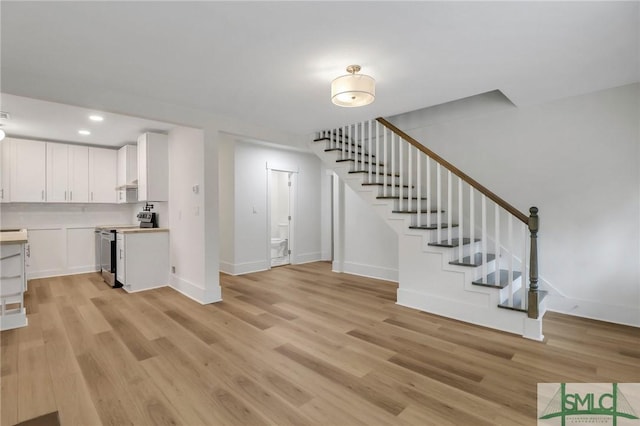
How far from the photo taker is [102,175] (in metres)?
5.71

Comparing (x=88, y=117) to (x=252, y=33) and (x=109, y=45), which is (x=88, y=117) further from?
(x=252, y=33)

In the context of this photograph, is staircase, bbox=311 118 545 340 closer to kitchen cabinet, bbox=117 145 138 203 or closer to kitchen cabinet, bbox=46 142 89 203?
kitchen cabinet, bbox=117 145 138 203

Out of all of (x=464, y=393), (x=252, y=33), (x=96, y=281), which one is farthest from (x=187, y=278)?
(x=464, y=393)

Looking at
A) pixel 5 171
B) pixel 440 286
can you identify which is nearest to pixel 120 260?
pixel 5 171

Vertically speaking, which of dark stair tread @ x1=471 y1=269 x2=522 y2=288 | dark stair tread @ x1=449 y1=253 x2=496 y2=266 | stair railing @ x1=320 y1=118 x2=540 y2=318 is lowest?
dark stair tread @ x1=471 y1=269 x2=522 y2=288

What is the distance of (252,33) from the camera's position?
2.06 meters

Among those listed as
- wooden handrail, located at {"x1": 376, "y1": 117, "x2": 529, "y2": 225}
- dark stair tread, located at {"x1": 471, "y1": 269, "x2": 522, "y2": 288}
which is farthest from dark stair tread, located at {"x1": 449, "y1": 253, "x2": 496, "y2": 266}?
wooden handrail, located at {"x1": 376, "y1": 117, "x2": 529, "y2": 225}

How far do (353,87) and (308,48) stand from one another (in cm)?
47

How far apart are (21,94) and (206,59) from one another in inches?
69.0

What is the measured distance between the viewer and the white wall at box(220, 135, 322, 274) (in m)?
5.48

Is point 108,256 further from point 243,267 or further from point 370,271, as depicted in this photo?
point 370,271

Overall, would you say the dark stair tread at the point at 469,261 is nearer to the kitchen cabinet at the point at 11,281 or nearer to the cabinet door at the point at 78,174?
the kitchen cabinet at the point at 11,281

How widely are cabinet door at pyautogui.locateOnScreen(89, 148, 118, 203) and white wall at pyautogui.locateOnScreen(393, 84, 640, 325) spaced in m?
6.35

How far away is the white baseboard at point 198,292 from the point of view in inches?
151
